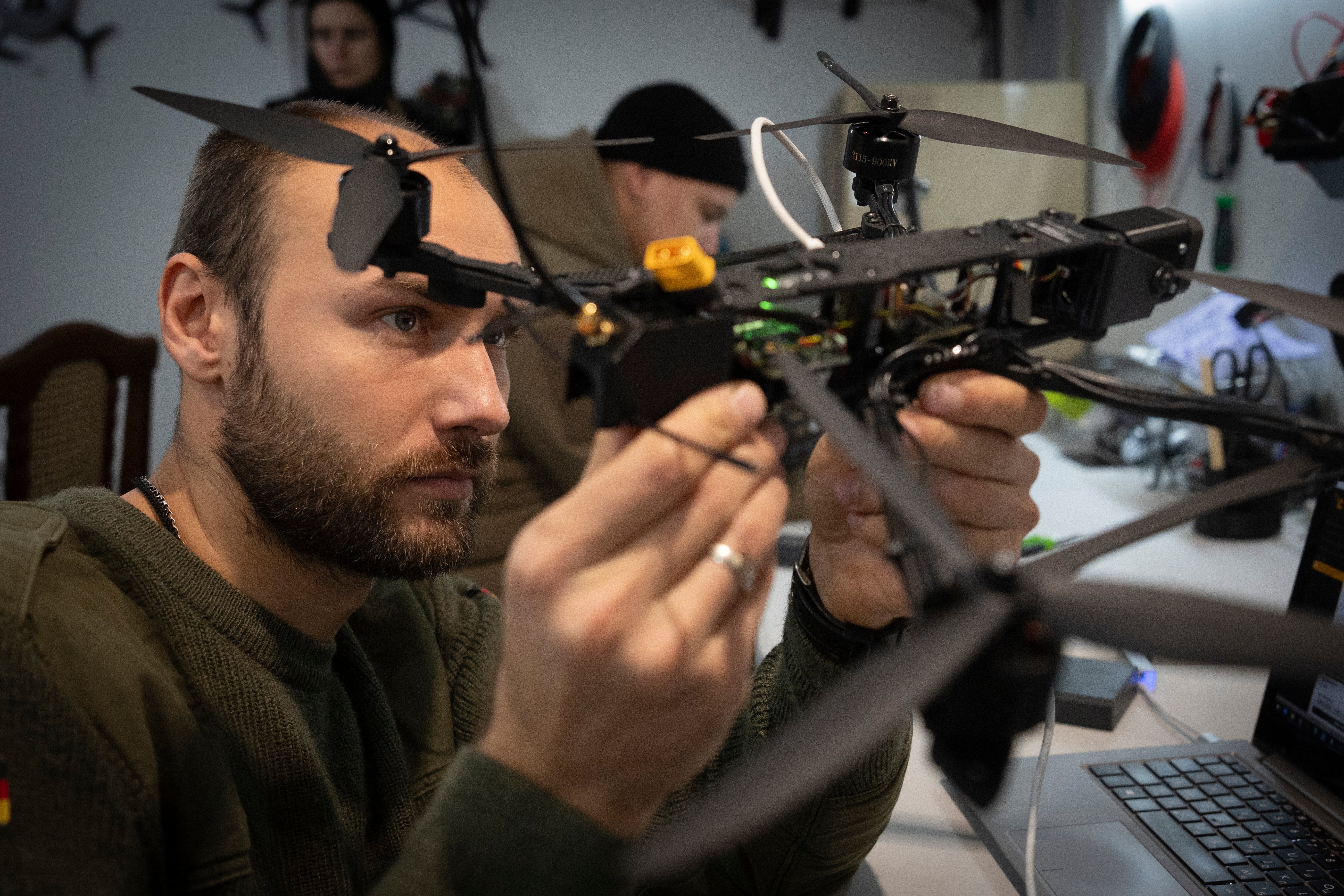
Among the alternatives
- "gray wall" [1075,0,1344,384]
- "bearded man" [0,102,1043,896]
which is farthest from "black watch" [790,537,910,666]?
"gray wall" [1075,0,1344,384]

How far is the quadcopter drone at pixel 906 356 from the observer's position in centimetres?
39

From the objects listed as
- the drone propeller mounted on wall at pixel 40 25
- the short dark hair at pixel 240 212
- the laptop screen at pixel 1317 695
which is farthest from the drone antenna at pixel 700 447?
the drone propeller mounted on wall at pixel 40 25

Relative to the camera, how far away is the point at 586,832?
0.50 metres

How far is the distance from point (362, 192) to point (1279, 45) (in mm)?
2029

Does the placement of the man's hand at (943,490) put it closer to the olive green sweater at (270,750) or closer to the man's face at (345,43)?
the olive green sweater at (270,750)

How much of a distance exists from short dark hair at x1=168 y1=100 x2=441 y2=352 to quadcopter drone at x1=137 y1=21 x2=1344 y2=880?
17 centimetres

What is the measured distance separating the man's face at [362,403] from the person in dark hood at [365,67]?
2.36 metres

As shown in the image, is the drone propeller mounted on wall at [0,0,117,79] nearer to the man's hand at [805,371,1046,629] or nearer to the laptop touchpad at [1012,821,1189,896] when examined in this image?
the man's hand at [805,371,1046,629]

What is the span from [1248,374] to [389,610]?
1694 mm

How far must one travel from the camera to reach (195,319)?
887 millimetres

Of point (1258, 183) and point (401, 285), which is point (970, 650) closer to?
point (401, 285)

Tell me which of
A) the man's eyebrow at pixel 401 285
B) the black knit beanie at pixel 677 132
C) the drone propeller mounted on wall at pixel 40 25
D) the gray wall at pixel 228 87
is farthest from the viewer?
the gray wall at pixel 228 87

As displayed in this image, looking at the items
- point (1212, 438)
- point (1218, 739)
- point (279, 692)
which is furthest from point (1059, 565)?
point (1212, 438)

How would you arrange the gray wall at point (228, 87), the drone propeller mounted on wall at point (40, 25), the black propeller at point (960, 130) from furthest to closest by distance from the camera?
the gray wall at point (228, 87), the drone propeller mounted on wall at point (40, 25), the black propeller at point (960, 130)
